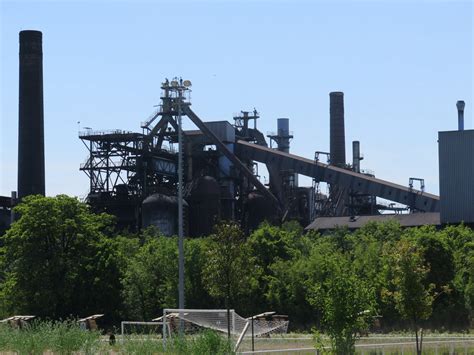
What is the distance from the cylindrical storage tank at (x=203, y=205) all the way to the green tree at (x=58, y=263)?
30843mm

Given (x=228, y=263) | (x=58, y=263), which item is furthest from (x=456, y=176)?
(x=228, y=263)

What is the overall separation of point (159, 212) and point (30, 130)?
12876mm

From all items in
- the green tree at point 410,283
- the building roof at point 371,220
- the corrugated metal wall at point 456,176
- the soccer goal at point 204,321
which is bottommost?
the soccer goal at point 204,321

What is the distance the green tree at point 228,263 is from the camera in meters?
39.6

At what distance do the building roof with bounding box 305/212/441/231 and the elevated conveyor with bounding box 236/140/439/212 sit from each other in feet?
5.89

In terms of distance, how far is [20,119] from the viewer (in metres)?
75.7

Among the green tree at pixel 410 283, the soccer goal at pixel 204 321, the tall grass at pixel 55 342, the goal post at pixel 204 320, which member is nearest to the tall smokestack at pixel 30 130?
the soccer goal at pixel 204 321

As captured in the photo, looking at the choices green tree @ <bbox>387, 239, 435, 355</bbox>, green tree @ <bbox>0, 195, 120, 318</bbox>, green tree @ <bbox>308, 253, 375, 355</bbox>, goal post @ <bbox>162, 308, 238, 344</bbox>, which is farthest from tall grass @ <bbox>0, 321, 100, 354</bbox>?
green tree @ <bbox>0, 195, 120, 318</bbox>

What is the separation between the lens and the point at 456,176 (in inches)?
2921

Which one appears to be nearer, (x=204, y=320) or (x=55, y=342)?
(x=55, y=342)

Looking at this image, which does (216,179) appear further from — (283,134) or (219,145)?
(283,134)

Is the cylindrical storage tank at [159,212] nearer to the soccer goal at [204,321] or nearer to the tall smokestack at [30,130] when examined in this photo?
the tall smokestack at [30,130]

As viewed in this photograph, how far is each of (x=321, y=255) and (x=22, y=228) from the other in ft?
55.5

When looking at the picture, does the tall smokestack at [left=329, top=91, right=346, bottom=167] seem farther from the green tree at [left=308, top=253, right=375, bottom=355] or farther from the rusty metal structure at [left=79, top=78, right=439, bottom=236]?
the green tree at [left=308, top=253, right=375, bottom=355]
